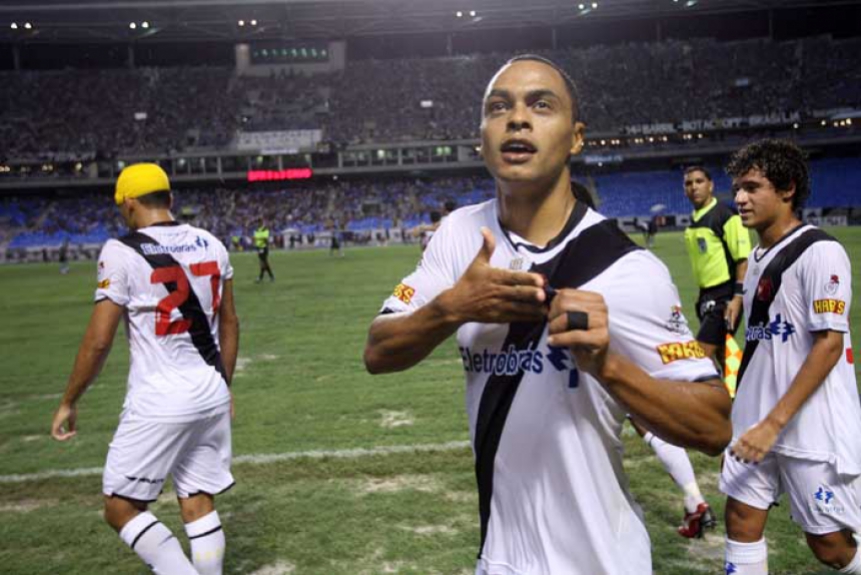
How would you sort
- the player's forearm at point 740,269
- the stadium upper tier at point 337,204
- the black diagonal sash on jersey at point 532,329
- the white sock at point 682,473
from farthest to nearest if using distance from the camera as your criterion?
1. the stadium upper tier at point 337,204
2. the player's forearm at point 740,269
3. the white sock at point 682,473
4. the black diagonal sash on jersey at point 532,329

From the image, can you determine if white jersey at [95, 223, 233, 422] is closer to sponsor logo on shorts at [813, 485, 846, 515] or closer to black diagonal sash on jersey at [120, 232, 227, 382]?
black diagonal sash on jersey at [120, 232, 227, 382]

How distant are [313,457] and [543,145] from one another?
5.16m

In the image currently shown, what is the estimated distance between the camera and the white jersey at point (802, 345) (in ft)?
10.8

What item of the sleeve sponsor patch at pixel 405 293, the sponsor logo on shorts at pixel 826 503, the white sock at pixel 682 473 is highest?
the sleeve sponsor patch at pixel 405 293

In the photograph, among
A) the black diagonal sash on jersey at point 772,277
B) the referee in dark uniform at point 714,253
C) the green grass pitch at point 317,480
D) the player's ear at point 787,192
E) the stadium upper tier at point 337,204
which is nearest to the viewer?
the black diagonal sash on jersey at point 772,277

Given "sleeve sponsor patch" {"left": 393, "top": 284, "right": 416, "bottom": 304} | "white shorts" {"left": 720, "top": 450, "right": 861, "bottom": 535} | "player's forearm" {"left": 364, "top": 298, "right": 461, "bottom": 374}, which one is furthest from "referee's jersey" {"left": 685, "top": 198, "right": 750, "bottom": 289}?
"player's forearm" {"left": 364, "top": 298, "right": 461, "bottom": 374}

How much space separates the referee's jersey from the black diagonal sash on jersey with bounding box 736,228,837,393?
277cm

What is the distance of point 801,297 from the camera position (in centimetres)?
339

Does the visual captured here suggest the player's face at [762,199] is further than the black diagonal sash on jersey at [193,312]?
No

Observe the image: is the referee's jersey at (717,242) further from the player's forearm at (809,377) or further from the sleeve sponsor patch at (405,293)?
the sleeve sponsor patch at (405,293)

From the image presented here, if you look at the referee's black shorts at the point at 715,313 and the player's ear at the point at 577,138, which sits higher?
the player's ear at the point at 577,138

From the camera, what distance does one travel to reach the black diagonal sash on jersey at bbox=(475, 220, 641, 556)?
1.96 meters

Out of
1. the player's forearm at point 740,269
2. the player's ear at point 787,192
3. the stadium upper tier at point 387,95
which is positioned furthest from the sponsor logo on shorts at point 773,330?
the stadium upper tier at point 387,95

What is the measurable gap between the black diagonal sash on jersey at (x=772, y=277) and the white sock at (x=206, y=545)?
308cm
